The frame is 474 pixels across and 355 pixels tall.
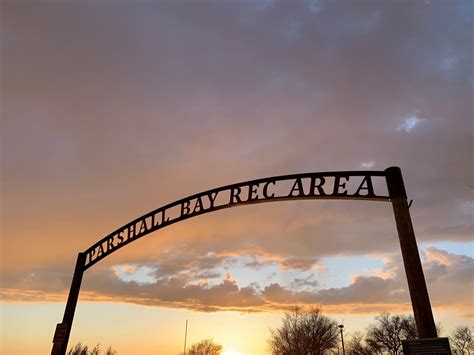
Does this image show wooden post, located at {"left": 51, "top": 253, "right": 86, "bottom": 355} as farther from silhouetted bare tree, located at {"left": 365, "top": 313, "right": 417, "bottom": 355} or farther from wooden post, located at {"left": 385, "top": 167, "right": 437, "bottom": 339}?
silhouetted bare tree, located at {"left": 365, "top": 313, "right": 417, "bottom": 355}

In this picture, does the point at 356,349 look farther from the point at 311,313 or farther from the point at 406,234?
the point at 406,234

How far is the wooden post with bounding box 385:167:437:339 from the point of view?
5.96 m

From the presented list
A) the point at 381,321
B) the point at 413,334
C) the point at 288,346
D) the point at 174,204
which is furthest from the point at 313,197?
the point at 381,321

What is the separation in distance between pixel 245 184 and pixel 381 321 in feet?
304

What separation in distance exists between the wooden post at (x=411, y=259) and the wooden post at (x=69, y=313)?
29.5 ft

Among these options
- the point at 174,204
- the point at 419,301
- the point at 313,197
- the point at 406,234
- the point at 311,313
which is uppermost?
the point at 311,313

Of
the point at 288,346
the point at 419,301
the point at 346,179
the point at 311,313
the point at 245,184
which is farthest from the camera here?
the point at 311,313

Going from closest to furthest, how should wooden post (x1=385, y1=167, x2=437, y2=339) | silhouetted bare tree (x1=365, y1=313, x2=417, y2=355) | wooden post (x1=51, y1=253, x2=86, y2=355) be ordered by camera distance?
wooden post (x1=385, y1=167, x2=437, y2=339) < wooden post (x1=51, y1=253, x2=86, y2=355) < silhouetted bare tree (x1=365, y1=313, x2=417, y2=355)

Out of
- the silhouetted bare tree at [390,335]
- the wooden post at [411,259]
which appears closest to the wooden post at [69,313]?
the wooden post at [411,259]

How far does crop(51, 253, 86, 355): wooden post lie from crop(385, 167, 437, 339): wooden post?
353 inches

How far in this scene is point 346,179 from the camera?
25.2 ft

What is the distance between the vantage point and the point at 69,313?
35.8 feet

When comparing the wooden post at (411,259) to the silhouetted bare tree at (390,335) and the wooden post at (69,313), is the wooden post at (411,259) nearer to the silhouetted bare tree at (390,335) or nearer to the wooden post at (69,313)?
the wooden post at (69,313)

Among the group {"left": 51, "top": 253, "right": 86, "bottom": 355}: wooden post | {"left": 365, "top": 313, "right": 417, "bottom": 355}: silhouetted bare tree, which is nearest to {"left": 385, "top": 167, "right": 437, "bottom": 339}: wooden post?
{"left": 51, "top": 253, "right": 86, "bottom": 355}: wooden post
